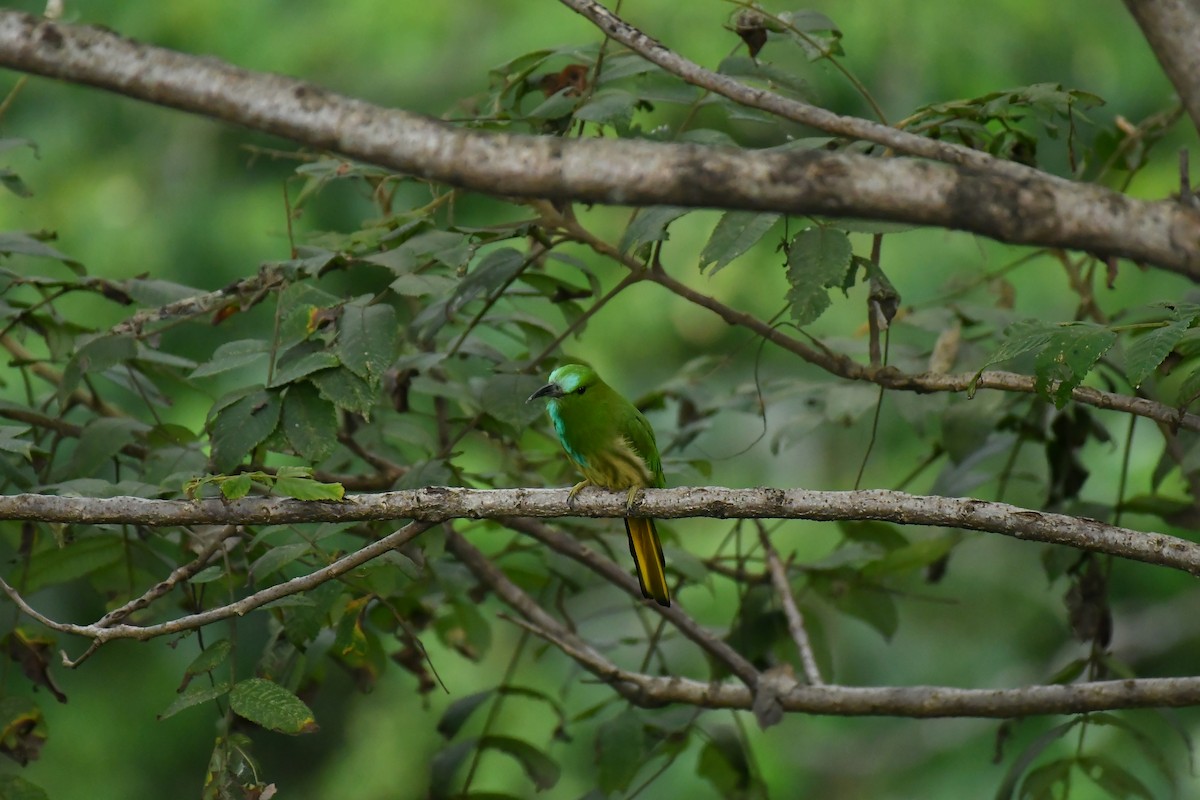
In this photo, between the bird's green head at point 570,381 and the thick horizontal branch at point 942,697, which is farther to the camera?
the bird's green head at point 570,381

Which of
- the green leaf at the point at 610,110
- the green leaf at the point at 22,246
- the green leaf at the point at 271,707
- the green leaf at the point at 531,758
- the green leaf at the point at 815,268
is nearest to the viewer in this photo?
the green leaf at the point at 271,707

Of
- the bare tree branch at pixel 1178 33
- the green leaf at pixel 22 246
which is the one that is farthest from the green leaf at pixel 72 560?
the bare tree branch at pixel 1178 33

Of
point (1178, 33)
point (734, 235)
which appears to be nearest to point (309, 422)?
point (734, 235)

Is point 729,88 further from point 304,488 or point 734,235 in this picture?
point 304,488

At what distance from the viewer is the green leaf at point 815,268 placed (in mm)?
2158

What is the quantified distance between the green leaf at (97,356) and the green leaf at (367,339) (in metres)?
0.47

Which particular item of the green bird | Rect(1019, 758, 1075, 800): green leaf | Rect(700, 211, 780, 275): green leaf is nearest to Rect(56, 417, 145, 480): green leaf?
the green bird

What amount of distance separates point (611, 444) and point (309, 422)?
0.74 metres

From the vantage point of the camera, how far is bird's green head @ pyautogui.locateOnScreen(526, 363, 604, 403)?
9.16 feet

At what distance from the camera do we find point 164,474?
8.62ft

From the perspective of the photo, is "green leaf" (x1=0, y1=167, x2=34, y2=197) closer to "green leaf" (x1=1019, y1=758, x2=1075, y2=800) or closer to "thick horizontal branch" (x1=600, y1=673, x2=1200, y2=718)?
"thick horizontal branch" (x1=600, y1=673, x2=1200, y2=718)

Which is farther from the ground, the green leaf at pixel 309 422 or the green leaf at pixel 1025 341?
the green leaf at pixel 1025 341

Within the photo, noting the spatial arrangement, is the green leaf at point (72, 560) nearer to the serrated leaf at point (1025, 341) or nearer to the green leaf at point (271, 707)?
the green leaf at point (271, 707)

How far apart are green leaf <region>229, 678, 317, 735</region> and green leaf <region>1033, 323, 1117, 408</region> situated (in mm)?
1245
